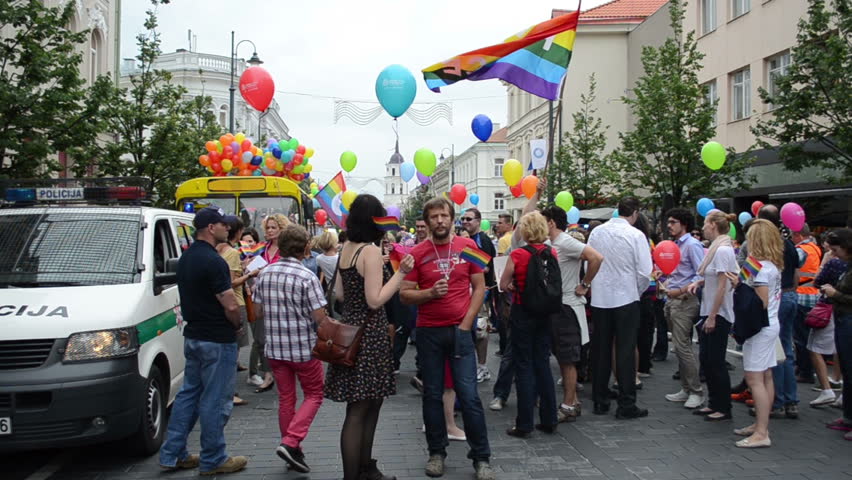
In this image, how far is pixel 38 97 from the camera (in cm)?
1000

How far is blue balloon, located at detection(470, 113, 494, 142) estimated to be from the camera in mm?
14473

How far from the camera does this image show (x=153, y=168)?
1806cm

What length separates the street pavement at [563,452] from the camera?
535cm

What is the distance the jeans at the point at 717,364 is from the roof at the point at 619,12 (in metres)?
37.8

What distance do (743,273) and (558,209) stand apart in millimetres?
1782

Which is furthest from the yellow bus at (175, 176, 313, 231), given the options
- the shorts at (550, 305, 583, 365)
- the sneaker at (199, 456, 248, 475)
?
the sneaker at (199, 456, 248, 475)

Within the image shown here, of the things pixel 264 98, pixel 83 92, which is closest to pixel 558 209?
pixel 83 92

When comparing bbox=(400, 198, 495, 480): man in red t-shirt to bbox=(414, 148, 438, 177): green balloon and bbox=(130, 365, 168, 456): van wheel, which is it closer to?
bbox=(130, 365, 168, 456): van wheel

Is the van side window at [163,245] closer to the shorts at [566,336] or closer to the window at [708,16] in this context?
the shorts at [566,336]

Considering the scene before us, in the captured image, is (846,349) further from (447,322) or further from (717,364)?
(447,322)

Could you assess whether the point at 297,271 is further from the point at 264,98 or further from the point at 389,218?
the point at 264,98

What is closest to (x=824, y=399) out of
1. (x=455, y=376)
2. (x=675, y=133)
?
(x=455, y=376)

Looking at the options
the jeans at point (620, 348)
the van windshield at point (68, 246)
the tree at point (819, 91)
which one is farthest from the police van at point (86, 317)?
the tree at point (819, 91)

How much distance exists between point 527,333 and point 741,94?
21.0 meters
